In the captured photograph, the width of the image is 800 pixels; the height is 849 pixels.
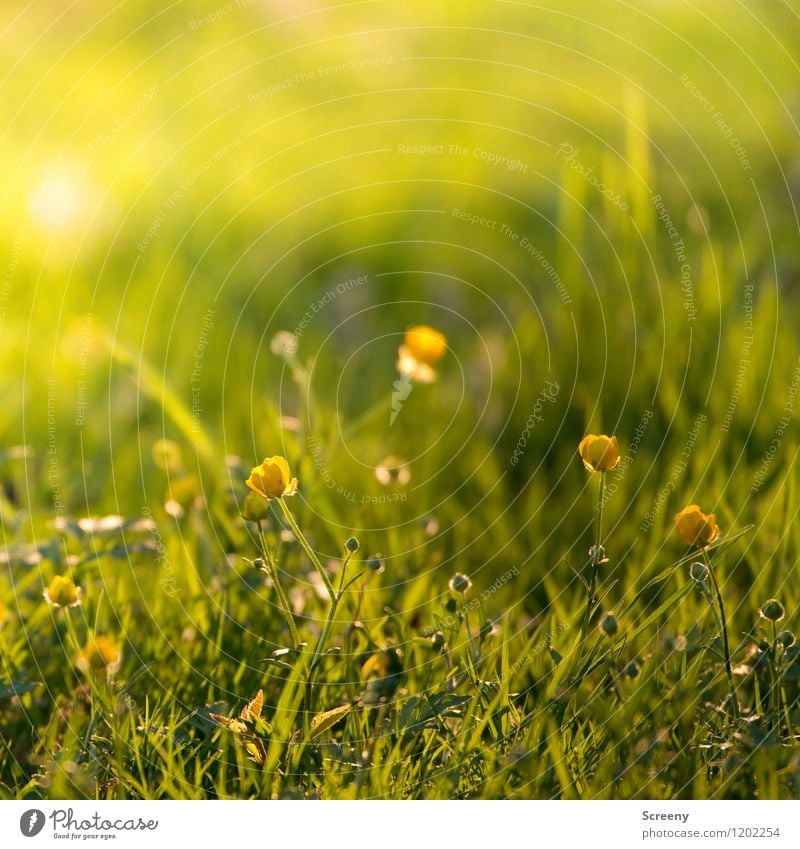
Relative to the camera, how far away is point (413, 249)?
2000mm

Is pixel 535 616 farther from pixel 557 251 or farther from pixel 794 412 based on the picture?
pixel 557 251

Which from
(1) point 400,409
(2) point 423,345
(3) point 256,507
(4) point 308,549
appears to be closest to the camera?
(4) point 308,549

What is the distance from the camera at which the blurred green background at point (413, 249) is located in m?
1.35

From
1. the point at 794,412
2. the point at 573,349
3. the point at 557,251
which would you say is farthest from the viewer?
the point at 557,251

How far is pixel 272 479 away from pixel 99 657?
11.2 inches

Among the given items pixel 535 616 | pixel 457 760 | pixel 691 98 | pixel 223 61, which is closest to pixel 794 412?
pixel 535 616

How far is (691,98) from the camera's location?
6.75 ft

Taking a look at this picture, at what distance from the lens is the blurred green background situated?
1.35 metres

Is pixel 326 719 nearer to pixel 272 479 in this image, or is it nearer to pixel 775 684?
pixel 272 479

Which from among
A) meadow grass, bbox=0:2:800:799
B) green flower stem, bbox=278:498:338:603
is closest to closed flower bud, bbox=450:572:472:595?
meadow grass, bbox=0:2:800:799

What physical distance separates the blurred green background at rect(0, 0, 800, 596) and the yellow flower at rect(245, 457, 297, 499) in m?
0.32

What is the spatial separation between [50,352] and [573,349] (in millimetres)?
925
